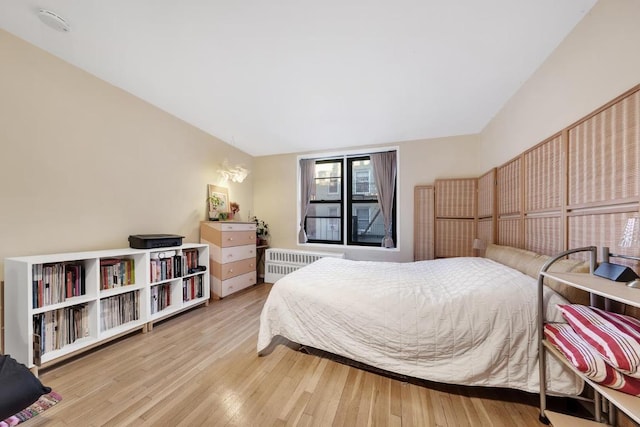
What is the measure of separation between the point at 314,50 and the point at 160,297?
9.59 feet

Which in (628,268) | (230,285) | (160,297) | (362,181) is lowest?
(230,285)

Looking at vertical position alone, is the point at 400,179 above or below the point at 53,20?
below

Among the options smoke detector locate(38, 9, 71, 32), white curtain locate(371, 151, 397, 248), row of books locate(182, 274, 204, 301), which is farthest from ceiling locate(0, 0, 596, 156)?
row of books locate(182, 274, 204, 301)

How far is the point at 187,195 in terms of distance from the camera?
307 centimetres

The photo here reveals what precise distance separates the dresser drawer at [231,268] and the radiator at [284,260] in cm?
39

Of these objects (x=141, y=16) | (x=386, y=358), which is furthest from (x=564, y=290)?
(x=141, y=16)

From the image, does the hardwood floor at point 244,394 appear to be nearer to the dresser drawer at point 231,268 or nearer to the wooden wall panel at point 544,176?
the dresser drawer at point 231,268

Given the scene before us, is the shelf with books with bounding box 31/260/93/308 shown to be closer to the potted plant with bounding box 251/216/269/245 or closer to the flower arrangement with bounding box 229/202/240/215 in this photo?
the flower arrangement with bounding box 229/202/240/215

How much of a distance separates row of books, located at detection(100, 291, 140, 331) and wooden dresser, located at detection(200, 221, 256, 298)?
95cm

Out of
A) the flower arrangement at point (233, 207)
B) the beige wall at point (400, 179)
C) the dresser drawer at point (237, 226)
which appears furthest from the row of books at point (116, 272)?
the beige wall at point (400, 179)

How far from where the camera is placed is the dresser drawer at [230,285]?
3090 millimetres

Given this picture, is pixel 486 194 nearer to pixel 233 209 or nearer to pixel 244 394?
pixel 244 394

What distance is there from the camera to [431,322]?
142cm

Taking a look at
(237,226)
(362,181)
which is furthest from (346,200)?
(237,226)
